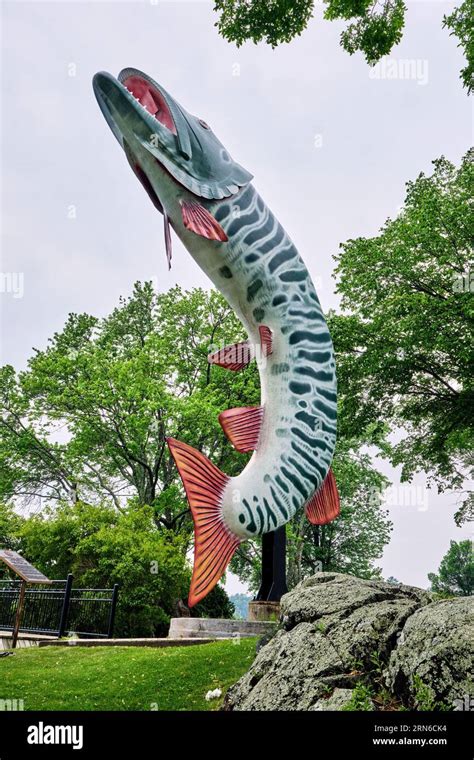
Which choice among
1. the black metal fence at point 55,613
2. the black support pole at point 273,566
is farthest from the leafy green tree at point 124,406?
the black support pole at point 273,566

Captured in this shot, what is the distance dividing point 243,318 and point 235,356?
0.39 meters

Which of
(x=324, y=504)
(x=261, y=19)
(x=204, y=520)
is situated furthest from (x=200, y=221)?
(x=261, y=19)

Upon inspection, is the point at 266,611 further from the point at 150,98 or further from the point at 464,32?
the point at 464,32

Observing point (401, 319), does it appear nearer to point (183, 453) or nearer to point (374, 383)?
point (374, 383)

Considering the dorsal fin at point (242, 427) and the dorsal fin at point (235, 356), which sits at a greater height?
the dorsal fin at point (235, 356)

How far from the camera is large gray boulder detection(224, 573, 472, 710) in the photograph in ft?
14.0

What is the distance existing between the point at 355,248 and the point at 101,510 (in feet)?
34.5

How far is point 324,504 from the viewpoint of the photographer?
512 centimetres

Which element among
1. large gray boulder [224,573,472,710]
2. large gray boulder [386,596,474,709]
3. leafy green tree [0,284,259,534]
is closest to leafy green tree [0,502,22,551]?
leafy green tree [0,284,259,534]

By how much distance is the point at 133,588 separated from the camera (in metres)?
15.9

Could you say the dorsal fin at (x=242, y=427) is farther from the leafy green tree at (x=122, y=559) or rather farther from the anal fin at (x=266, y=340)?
the leafy green tree at (x=122, y=559)

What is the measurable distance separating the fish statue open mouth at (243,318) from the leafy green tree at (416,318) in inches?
322

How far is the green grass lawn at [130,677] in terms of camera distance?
6.70 m
